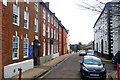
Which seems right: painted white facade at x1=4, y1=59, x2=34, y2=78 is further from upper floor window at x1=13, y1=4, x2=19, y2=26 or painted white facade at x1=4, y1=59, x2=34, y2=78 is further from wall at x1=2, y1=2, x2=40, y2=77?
upper floor window at x1=13, y1=4, x2=19, y2=26

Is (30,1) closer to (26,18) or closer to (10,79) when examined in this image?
(26,18)

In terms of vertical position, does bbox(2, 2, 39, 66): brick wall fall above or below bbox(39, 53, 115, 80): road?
above

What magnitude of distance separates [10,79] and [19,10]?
19.6 feet

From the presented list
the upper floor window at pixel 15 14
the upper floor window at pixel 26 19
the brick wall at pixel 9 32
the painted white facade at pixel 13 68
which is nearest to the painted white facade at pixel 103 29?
the brick wall at pixel 9 32

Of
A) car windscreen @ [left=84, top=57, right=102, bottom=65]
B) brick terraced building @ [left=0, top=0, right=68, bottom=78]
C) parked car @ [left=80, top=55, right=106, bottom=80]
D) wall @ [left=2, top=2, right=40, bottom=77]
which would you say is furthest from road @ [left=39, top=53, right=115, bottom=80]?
wall @ [left=2, top=2, right=40, bottom=77]

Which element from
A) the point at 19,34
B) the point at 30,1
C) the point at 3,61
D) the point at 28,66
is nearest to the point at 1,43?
the point at 3,61

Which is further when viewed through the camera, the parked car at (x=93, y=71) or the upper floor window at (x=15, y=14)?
the upper floor window at (x=15, y=14)

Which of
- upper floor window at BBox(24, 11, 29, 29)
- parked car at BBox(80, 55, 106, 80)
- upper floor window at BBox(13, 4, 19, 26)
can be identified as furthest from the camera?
upper floor window at BBox(24, 11, 29, 29)

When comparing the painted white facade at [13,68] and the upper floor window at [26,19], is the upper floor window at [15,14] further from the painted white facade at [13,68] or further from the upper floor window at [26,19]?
the painted white facade at [13,68]

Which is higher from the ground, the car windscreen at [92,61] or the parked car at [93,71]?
the car windscreen at [92,61]

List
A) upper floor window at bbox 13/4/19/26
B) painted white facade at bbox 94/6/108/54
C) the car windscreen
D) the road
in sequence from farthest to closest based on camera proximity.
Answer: painted white facade at bbox 94/6/108/54, upper floor window at bbox 13/4/19/26, the car windscreen, the road

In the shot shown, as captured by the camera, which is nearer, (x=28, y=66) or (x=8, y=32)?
(x=8, y=32)

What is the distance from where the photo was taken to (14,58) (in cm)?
1092

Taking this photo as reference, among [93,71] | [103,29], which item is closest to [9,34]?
[93,71]
